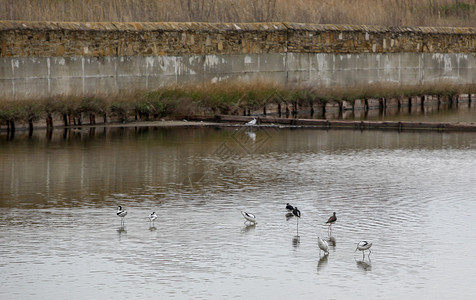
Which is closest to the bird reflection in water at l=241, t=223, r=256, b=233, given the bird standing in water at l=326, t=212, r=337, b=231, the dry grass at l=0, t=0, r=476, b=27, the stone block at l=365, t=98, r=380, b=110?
the bird standing in water at l=326, t=212, r=337, b=231

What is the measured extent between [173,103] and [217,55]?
582 cm

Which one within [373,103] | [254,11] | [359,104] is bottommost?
[359,104]

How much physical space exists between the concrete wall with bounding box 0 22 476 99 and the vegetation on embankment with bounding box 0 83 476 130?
54.1 inches

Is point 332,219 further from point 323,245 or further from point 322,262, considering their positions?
point 322,262

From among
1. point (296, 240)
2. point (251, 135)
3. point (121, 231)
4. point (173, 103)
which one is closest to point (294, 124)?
point (251, 135)

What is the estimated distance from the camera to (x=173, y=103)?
107 ft

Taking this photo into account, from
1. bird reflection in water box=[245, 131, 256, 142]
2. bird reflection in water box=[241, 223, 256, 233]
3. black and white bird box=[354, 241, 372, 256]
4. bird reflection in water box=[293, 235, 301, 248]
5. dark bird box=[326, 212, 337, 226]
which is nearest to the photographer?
black and white bird box=[354, 241, 372, 256]

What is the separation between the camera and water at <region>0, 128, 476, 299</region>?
11.3 m

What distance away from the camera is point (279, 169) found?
21141mm

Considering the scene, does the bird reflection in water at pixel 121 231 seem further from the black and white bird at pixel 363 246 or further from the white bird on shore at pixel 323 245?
the black and white bird at pixel 363 246

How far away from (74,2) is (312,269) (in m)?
26.9

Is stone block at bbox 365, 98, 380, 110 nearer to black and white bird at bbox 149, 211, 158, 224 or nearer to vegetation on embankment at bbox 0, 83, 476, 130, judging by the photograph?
vegetation on embankment at bbox 0, 83, 476, 130

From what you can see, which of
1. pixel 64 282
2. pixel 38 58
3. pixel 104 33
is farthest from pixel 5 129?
pixel 64 282

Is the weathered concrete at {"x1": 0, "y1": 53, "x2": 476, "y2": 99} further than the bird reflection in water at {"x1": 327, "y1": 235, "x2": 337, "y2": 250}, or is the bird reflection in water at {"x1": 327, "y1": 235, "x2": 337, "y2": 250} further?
the weathered concrete at {"x1": 0, "y1": 53, "x2": 476, "y2": 99}
